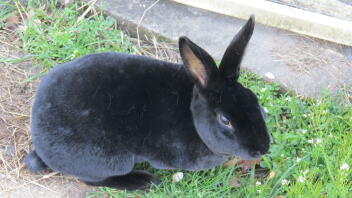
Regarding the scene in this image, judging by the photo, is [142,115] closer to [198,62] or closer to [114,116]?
[114,116]

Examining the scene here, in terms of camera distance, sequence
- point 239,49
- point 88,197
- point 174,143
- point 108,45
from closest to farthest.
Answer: point 239,49 < point 174,143 < point 88,197 < point 108,45

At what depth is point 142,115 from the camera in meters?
2.96

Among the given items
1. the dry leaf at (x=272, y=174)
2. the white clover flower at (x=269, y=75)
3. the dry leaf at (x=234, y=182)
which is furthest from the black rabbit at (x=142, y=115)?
the white clover flower at (x=269, y=75)

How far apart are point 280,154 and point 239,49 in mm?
991

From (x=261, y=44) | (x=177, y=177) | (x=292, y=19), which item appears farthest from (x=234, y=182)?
(x=292, y=19)

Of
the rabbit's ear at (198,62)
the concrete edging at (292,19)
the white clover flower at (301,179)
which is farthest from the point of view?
the concrete edging at (292,19)

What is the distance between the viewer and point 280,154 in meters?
3.39

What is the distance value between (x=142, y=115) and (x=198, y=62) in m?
0.49

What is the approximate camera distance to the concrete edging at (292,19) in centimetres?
399

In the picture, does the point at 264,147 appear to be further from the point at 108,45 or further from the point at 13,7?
the point at 13,7

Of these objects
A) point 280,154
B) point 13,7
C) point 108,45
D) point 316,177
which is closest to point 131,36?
point 108,45

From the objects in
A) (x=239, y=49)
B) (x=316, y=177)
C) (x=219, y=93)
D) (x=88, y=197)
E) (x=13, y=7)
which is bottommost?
(x=88, y=197)

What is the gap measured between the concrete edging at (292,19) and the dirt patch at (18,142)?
1.67m

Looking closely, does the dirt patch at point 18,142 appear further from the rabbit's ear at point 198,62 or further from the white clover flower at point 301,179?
the white clover flower at point 301,179
